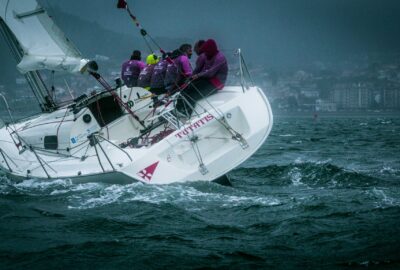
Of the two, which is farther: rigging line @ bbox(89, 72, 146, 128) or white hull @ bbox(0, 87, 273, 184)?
rigging line @ bbox(89, 72, 146, 128)

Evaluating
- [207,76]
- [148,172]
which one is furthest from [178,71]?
[148,172]

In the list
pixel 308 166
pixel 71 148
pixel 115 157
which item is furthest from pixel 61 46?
pixel 308 166

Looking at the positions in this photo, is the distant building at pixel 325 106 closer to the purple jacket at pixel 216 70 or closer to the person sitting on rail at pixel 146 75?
the person sitting on rail at pixel 146 75

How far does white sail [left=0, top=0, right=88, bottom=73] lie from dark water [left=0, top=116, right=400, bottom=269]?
2203mm

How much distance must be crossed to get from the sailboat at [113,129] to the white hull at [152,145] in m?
0.01

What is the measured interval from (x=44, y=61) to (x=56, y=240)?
4704 millimetres

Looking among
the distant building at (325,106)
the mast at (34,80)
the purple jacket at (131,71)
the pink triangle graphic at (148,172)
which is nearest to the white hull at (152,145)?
the pink triangle graphic at (148,172)

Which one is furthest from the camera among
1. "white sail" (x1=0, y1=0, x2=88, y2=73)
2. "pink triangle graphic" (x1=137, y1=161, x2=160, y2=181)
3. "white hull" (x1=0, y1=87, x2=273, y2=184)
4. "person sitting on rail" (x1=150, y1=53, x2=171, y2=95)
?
"white sail" (x1=0, y1=0, x2=88, y2=73)

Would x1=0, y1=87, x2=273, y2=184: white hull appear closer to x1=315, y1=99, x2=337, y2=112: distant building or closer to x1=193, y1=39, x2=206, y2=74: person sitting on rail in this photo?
x1=193, y1=39, x2=206, y2=74: person sitting on rail

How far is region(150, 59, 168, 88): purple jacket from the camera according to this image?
8367mm

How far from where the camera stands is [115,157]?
6773mm

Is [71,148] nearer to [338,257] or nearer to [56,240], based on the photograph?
[56,240]

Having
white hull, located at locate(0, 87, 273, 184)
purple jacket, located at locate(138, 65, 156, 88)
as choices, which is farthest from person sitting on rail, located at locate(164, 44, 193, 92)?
purple jacket, located at locate(138, 65, 156, 88)

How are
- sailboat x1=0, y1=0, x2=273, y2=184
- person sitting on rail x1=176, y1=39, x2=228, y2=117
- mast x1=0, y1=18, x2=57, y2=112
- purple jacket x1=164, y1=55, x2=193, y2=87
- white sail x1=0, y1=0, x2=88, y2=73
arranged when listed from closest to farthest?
1. sailboat x1=0, y1=0, x2=273, y2=184
2. person sitting on rail x1=176, y1=39, x2=228, y2=117
3. purple jacket x1=164, y1=55, x2=193, y2=87
4. white sail x1=0, y1=0, x2=88, y2=73
5. mast x1=0, y1=18, x2=57, y2=112
